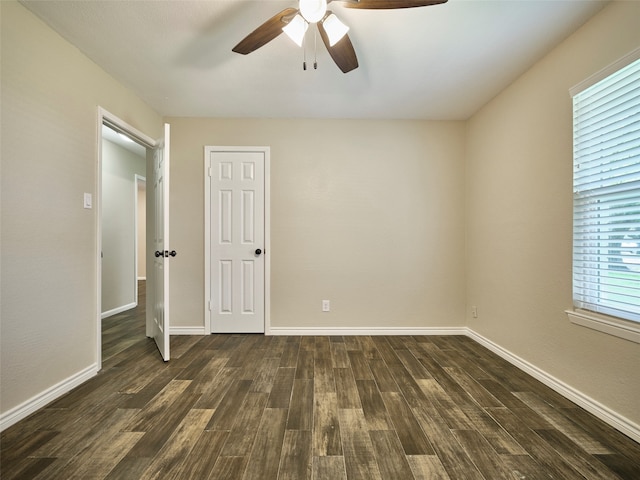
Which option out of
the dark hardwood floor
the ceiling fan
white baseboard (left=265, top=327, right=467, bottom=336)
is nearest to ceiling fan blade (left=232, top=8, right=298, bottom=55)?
the ceiling fan

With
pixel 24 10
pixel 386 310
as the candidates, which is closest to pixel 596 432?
pixel 386 310

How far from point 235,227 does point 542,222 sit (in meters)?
2.89

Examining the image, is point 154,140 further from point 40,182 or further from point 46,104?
point 40,182

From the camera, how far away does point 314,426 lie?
1.60 m

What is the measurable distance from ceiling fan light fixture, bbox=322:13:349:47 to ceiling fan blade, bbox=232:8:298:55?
18 centimetres

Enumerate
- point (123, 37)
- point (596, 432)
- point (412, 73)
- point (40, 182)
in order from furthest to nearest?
point (412, 73) → point (123, 37) → point (40, 182) → point (596, 432)

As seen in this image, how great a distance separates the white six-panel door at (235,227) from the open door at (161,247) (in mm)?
542

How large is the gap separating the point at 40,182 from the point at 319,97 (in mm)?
2246

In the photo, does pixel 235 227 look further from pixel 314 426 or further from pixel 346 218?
pixel 314 426

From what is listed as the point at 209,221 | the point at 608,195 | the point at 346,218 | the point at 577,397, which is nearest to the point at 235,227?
the point at 209,221

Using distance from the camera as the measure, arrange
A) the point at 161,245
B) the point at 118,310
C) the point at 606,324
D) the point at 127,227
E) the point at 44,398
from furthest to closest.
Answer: the point at 127,227 → the point at 118,310 → the point at 161,245 → the point at 44,398 → the point at 606,324

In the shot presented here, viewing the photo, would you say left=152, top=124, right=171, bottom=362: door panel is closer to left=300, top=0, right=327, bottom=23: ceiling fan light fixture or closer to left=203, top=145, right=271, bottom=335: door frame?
left=203, top=145, right=271, bottom=335: door frame

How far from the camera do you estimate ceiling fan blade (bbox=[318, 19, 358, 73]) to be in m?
1.61

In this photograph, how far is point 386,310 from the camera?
321cm
